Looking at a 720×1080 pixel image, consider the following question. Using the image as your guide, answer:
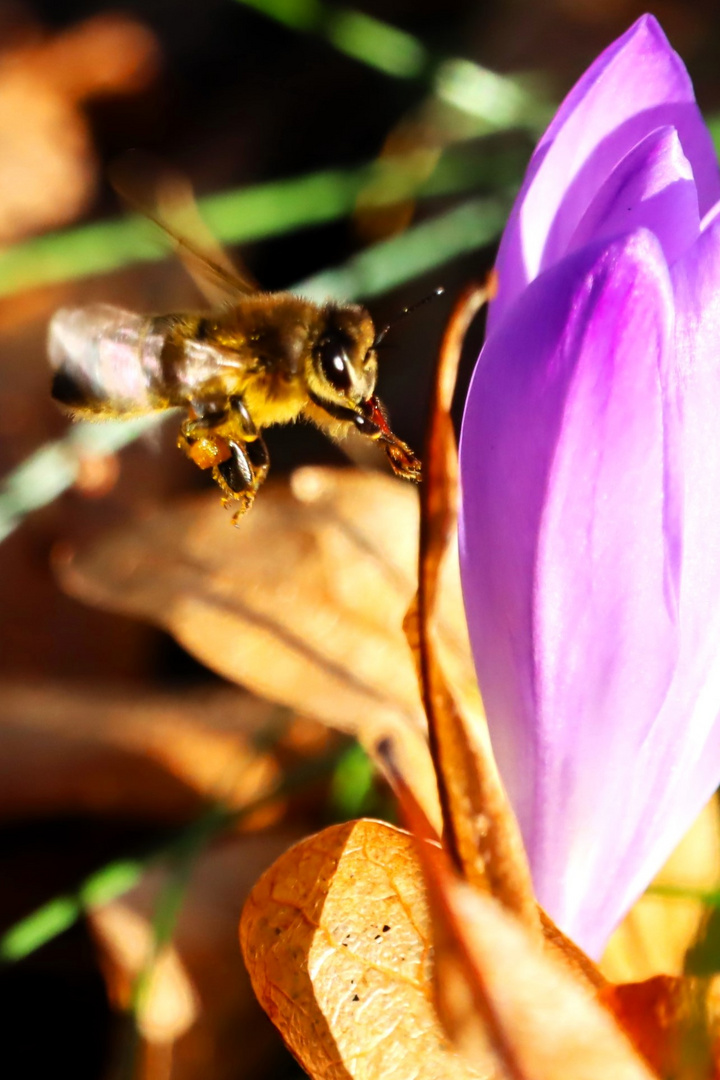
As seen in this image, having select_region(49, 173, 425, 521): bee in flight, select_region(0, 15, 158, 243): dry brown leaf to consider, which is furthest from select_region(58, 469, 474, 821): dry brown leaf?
select_region(0, 15, 158, 243): dry brown leaf

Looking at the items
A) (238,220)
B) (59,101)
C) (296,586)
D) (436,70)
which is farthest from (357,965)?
(59,101)

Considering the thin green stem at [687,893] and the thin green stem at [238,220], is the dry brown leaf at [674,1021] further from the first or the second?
the thin green stem at [238,220]

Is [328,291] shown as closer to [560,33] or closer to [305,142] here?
[305,142]

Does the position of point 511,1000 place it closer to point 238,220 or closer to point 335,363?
point 335,363

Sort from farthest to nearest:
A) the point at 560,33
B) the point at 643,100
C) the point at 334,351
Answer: the point at 560,33, the point at 334,351, the point at 643,100

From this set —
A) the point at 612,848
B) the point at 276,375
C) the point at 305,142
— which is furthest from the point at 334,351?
the point at 305,142

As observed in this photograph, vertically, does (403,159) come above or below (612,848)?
above
